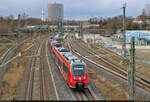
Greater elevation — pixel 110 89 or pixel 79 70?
pixel 79 70

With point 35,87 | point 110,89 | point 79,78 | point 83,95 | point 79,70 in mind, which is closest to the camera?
point 83,95

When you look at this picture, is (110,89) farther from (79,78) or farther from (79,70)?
(79,70)

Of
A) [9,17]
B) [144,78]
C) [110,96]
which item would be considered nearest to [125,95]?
[110,96]

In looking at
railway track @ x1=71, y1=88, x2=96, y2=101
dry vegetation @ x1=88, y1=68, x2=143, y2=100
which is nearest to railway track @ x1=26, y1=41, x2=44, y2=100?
railway track @ x1=71, y1=88, x2=96, y2=101

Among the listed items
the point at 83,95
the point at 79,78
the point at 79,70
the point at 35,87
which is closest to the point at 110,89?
the point at 83,95

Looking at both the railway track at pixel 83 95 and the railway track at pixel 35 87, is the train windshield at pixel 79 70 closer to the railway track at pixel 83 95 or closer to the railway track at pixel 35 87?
the railway track at pixel 83 95

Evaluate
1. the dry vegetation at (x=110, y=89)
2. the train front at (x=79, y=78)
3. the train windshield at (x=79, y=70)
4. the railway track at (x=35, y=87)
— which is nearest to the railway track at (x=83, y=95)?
the train front at (x=79, y=78)

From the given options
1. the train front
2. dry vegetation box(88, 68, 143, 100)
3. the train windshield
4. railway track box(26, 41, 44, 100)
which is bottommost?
railway track box(26, 41, 44, 100)

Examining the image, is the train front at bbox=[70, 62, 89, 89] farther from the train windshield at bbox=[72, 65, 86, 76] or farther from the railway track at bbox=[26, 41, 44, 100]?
the railway track at bbox=[26, 41, 44, 100]

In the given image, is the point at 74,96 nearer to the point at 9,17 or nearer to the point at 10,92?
the point at 10,92

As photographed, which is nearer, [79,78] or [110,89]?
[79,78]

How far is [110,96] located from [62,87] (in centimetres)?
536

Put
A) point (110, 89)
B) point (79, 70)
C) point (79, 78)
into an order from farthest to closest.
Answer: point (110, 89)
point (79, 70)
point (79, 78)

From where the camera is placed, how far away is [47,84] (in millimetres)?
21547
